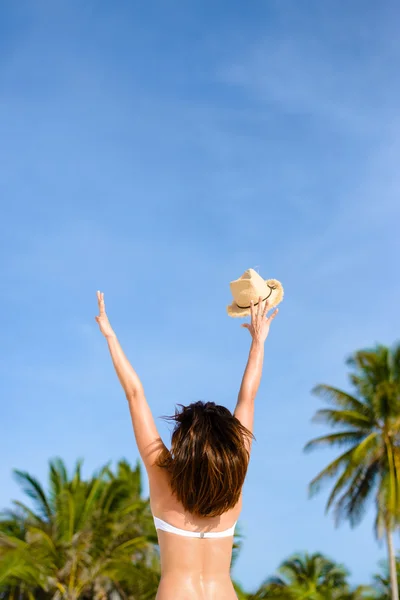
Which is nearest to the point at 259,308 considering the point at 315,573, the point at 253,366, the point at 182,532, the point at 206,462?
the point at 253,366

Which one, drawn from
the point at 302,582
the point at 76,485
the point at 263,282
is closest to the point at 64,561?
the point at 76,485

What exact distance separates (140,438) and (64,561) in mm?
28664

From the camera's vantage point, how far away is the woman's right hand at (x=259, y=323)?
4074mm

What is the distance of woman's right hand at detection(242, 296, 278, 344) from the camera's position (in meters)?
4.07

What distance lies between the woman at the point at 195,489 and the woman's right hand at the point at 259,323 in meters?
0.77

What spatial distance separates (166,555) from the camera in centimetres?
Result: 328

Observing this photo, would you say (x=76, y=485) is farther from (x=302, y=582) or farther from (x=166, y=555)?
(x=166, y=555)

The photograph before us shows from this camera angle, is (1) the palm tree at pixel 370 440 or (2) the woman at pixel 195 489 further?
(1) the palm tree at pixel 370 440

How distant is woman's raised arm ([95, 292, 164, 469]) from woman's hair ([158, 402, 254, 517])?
0.18 ft

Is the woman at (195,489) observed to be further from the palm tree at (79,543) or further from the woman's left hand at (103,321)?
the palm tree at (79,543)

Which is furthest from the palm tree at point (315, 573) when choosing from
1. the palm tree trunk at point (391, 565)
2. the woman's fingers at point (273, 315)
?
the woman's fingers at point (273, 315)

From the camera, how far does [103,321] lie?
12.1ft

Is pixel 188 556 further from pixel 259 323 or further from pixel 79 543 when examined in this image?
pixel 79 543

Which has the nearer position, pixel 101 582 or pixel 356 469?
pixel 101 582
